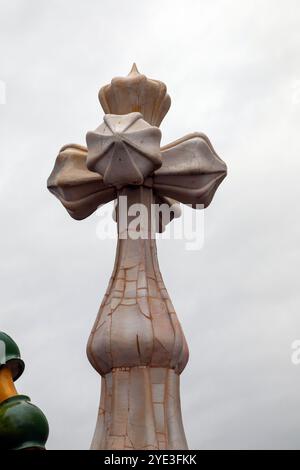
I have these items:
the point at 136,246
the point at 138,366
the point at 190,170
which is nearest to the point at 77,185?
the point at 136,246

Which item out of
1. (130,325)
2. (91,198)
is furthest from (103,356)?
(91,198)

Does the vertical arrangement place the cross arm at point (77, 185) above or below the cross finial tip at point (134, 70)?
below

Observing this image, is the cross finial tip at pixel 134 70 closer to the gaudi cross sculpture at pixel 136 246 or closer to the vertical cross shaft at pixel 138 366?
the gaudi cross sculpture at pixel 136 246

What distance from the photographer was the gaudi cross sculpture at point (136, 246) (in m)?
10.9

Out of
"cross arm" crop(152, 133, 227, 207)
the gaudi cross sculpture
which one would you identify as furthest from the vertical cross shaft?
"cross arm" crop(152, 133, 227, 207)

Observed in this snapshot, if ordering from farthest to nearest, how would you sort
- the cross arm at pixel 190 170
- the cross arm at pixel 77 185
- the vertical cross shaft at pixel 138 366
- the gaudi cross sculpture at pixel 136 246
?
the cross arm at pixel 77 185 < the cross arm at pixel 190 170 < the gaudi cross sculpture at pixel 136 246 < the vertical cross shaft at pixel 138 366

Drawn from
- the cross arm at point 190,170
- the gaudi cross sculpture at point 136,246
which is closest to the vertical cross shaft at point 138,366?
the gaudi cross sculpture at point 136,246

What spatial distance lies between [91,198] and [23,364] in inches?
88.3

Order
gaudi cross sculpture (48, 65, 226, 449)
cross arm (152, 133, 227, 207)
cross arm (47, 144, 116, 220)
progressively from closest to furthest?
gaudi cross sculpture (48, 65, 226, 449) < cross arm (152, 133, 227, 207) < cross arm (47, 144, 116, 220)

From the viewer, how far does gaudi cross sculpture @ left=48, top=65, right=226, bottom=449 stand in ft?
35.6

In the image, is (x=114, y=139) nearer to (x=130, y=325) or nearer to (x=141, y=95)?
(x=141, y=95)

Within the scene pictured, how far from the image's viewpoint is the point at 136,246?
11586 mm

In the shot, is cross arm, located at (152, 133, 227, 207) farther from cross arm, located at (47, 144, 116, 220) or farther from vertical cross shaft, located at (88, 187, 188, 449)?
vertical cross shaft, located at (88, 187, 188, 449)

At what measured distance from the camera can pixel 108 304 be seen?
11.3 metres
